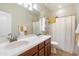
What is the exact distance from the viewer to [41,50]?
151cm

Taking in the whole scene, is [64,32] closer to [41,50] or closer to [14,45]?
[41,50]

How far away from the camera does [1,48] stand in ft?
3.95

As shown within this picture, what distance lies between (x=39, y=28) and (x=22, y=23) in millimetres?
294

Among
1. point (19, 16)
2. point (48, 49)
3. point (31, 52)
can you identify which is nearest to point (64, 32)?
point (48, 49)

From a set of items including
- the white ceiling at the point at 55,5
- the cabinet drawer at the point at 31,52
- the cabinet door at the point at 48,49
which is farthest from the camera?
the cabinet door at the point at 48,49

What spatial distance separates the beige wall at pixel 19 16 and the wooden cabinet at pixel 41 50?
0.31 metres

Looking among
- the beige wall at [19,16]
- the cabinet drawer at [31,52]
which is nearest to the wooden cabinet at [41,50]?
the cabinet drawer at [31,52]

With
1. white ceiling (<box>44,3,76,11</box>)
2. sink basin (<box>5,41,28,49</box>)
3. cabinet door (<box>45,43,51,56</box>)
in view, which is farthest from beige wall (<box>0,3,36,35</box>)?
cabinet door (<box>45,43,51,56</box>)

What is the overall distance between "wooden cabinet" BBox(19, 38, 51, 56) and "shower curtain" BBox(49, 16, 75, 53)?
0.55 ft

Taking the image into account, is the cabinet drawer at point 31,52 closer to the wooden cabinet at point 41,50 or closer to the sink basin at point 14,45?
the wooden cabinet at point 41,50

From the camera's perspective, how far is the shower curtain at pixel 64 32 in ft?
4.73

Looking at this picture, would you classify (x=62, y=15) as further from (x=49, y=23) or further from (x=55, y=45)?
(x=55, y=45)

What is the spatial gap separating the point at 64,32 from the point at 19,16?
2.60ft

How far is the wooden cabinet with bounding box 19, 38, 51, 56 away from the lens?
4.27 feet
